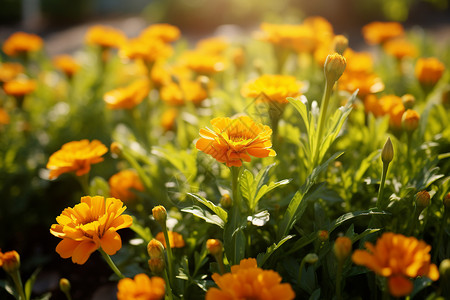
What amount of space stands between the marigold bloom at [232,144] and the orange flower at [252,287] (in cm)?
23

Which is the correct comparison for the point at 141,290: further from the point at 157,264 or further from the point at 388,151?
the point at 388,151

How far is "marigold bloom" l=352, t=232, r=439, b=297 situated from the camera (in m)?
0.68

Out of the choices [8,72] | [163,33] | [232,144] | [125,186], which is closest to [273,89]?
[232,144]

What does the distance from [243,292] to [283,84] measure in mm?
658

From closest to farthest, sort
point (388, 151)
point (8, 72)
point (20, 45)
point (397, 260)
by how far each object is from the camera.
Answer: point (397, 260) < point (388, 151) < point (8, 72) < point (20, 45)

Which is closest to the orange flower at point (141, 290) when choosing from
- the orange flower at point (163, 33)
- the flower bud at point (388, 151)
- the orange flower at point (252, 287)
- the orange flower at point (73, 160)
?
the orange flower at point (252, 287)

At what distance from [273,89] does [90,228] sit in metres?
0.61

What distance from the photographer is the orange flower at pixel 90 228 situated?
859 mm

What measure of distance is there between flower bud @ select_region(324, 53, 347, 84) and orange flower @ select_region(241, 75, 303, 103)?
0.59ft

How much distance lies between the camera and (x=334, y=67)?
38.4 inches

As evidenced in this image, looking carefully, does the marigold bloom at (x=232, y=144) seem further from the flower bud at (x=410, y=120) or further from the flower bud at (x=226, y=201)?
the flower bud at (x=410, y=120)

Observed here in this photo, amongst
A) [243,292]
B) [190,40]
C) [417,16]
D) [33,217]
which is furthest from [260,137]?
[417,16]

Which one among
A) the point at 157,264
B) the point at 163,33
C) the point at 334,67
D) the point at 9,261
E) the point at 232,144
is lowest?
the point at 9,261

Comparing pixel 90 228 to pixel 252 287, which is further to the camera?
pixel 90 228
